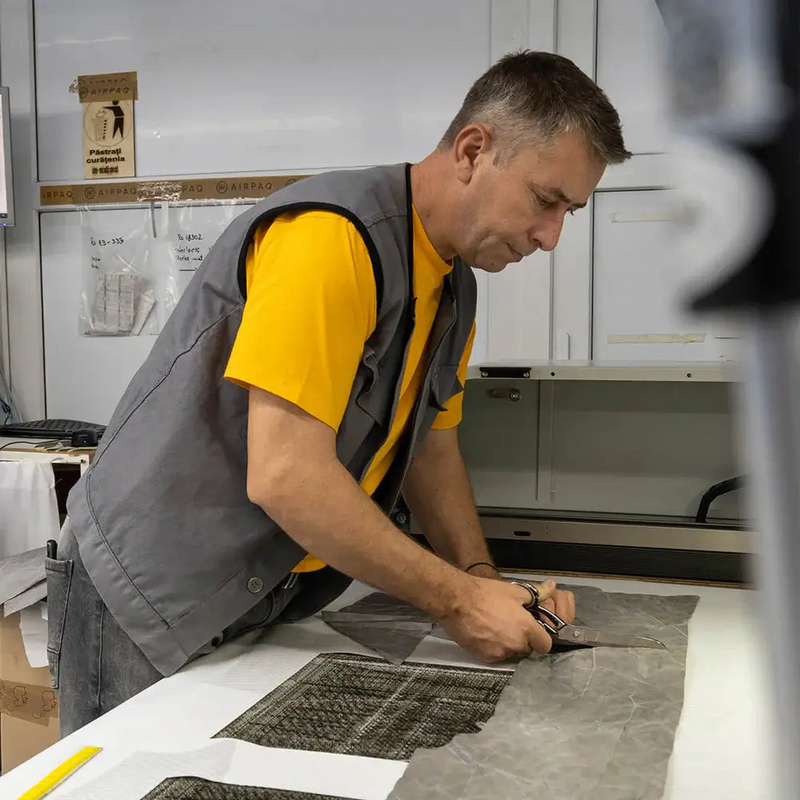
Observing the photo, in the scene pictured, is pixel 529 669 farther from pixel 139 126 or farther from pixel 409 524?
pixel 139 126

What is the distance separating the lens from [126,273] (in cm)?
246

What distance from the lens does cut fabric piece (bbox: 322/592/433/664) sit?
1.00 metres

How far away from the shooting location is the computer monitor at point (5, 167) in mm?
2342

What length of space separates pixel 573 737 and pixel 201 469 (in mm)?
481

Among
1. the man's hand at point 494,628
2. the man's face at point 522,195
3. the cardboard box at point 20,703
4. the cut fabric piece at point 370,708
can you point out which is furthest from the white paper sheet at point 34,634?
the man's face at point 522,195

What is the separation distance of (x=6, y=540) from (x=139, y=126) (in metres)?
1.21

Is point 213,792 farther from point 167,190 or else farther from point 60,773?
point 167,190

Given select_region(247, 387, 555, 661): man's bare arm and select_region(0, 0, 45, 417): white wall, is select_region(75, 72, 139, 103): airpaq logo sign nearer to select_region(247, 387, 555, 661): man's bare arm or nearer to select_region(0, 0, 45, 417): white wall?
select_region(0, 0, 45, 417): white wall

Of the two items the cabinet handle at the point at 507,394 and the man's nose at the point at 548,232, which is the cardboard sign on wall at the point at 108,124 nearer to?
the cabinet handle at the point at 507,394

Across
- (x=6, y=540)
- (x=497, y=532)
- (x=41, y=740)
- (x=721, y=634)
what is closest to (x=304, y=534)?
(x=721, y=634)

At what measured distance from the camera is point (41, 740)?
5.45 ft

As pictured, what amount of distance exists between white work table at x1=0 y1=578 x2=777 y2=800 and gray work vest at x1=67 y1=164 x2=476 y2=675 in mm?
82

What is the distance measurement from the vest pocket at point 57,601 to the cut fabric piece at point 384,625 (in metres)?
0.33

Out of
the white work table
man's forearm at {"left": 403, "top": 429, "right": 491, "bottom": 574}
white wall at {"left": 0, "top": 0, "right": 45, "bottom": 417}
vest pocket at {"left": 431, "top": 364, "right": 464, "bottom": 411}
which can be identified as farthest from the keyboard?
the white work table
